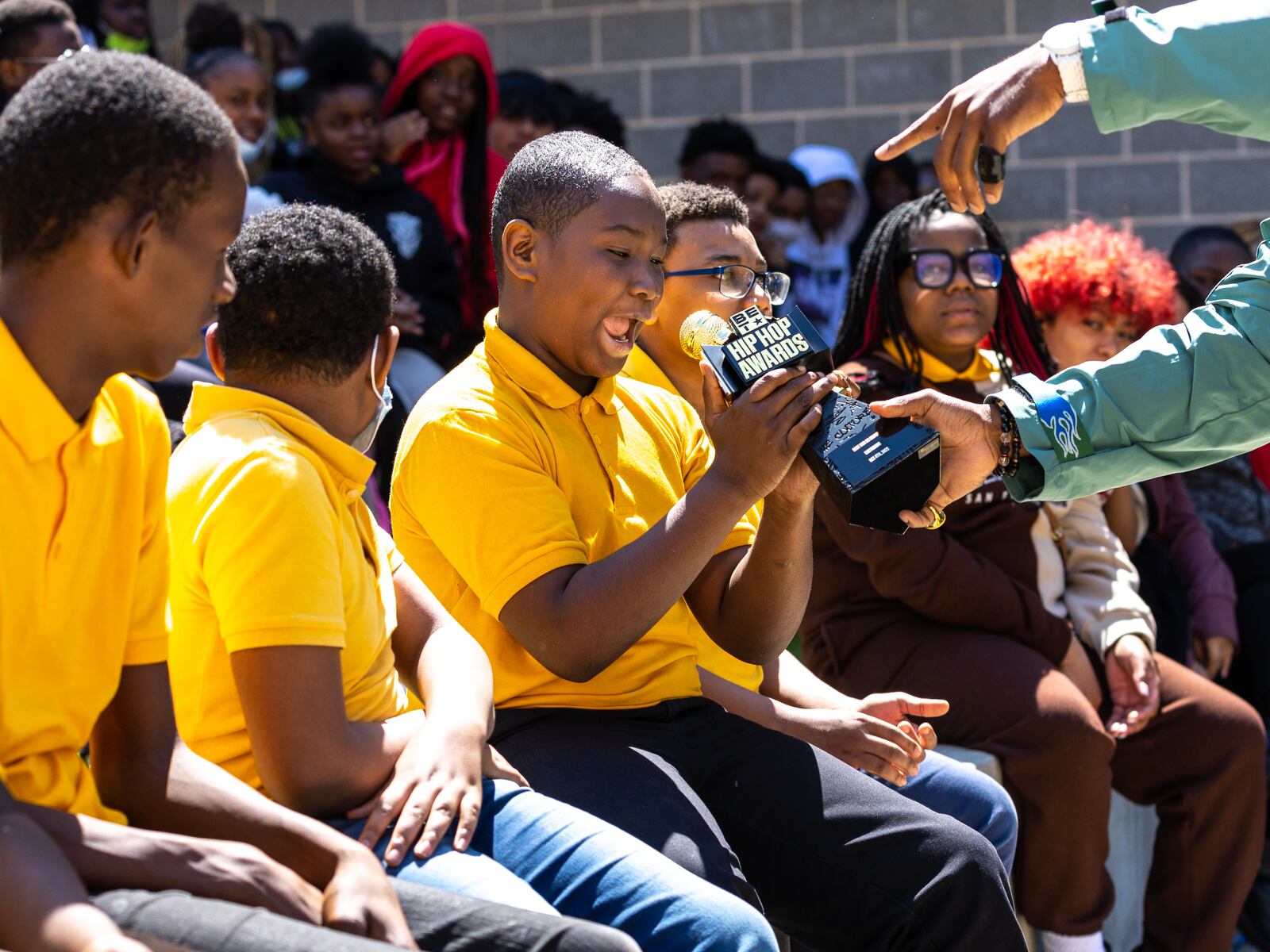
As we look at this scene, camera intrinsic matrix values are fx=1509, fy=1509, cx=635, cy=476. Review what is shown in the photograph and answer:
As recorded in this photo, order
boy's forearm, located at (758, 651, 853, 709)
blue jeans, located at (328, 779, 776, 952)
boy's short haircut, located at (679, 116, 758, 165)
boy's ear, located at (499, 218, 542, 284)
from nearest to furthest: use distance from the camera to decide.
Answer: blue jeans, located at (328, 779, 776, 952) < boy's ear, located at (499, 218, 542, 284) < boy's forearm, located at (758, 651, 853, 709) < boy's short haircut, located at (679, 116, 758, 165)

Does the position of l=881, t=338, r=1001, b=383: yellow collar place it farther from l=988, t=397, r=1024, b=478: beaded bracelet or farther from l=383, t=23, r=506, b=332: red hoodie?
l=383, t=23, r=506, b=332: red hoodie

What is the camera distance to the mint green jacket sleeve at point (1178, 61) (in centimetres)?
254

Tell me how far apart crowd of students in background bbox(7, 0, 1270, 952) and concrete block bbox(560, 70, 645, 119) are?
3466mm

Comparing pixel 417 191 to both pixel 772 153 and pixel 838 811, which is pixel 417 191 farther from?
pixel 838 811

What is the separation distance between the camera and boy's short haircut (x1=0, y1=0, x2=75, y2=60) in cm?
488

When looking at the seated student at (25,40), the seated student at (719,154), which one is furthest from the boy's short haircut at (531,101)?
the seated student at (25,40)

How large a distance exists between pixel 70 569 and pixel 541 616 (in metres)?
0.79

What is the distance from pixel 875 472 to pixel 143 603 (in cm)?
107

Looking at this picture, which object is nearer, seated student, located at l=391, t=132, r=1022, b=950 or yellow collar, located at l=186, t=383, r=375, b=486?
yellow collar, located at l=186, t=383, r=375, b=486

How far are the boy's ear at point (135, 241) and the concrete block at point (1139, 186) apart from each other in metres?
5.99

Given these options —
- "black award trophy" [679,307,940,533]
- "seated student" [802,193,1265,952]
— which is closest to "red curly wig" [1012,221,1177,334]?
"seated student" [802,193,1265,952]

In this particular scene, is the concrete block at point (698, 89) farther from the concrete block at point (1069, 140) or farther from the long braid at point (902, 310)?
the long braid at point (902, 310)

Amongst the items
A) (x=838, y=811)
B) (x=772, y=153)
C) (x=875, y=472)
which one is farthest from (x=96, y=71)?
(x=772, y=153)

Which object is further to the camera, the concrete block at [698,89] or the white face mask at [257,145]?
the concrete block at [698,89]
